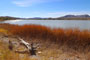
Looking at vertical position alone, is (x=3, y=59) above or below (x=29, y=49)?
above

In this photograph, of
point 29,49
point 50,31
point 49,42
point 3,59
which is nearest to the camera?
point 3,59

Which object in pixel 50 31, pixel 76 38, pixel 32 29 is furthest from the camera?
pixel 32 29

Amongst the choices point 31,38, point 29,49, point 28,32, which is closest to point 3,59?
point 29,49

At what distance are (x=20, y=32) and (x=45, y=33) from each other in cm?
193

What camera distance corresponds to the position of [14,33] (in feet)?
28.4

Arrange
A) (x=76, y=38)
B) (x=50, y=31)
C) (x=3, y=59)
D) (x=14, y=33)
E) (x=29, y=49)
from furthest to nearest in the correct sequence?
1. (x=14, y=33)
2. (x=50, y=31)
3. (x=76, y=38)
4. (x=29, y=49)
5. (x=3, y=59)

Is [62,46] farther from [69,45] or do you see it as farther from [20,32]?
[20,32]

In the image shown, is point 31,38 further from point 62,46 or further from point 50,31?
point 62,46

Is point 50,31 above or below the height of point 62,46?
above

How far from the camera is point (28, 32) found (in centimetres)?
814

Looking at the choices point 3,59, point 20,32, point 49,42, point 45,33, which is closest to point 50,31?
point 45,33

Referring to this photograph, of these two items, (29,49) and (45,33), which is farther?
(45,33)

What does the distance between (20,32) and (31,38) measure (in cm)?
129

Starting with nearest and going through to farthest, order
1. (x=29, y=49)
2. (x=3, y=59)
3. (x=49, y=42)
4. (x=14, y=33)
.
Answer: (x=3, y=59), (x=29, y=49), (x=49, y=42), (x=14, y=33)
